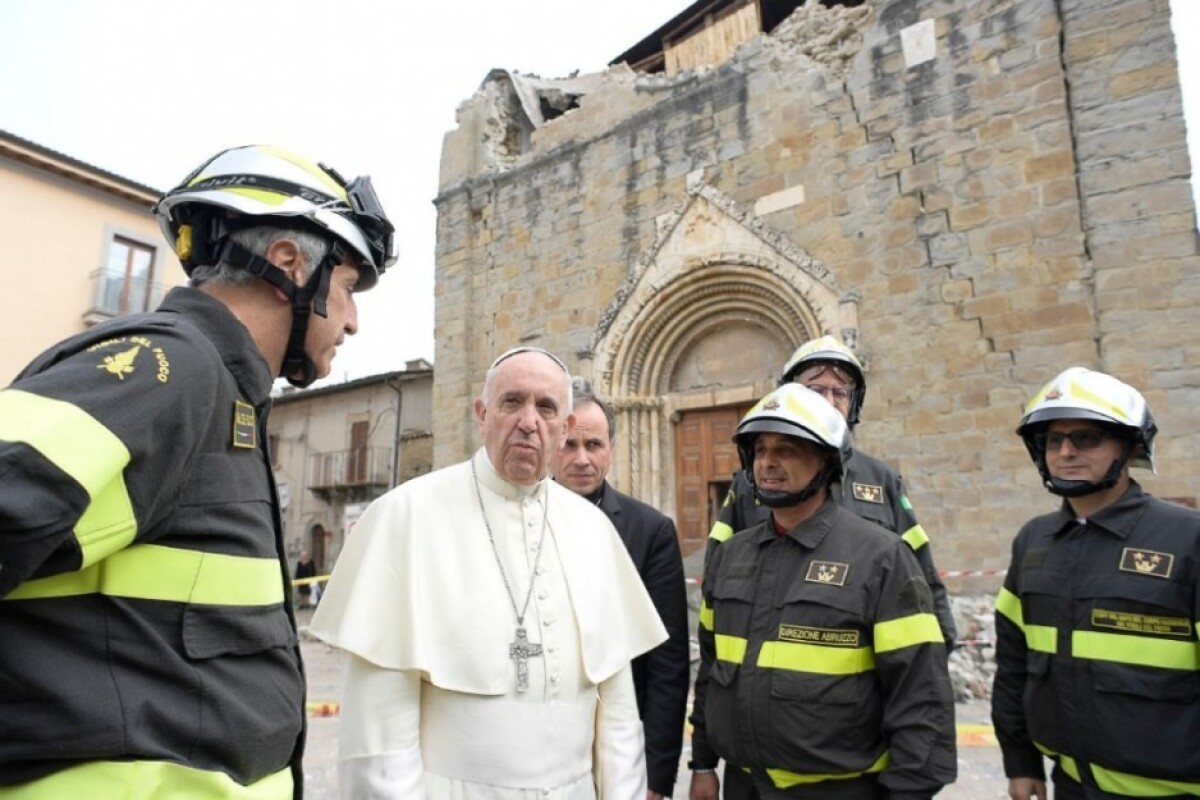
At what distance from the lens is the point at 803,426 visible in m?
2.66

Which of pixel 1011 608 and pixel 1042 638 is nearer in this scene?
pixel 1042 638

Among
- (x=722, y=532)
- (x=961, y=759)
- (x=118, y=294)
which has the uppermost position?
(x=118, y=294)

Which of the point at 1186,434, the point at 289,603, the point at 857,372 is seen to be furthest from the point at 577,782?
the point at 1186,434

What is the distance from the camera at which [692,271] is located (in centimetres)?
932

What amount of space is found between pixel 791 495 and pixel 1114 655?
117 cm

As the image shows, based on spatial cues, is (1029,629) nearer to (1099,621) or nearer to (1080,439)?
(1099,621)

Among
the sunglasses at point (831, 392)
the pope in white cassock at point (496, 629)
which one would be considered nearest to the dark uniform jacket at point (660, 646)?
the pope in white cassock at point (496, 629)

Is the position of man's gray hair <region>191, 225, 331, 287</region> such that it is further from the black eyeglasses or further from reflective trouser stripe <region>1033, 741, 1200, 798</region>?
reflective trouser stripe <region>1033, 741, 1200, 798</region>

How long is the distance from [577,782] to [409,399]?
770 inches

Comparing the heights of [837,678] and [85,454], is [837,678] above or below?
below

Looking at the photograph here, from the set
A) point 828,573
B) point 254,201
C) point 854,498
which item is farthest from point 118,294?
point 828,573

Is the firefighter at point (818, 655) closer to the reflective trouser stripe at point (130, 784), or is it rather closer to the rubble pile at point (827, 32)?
the reflective trouser stripe at point (130, 784)

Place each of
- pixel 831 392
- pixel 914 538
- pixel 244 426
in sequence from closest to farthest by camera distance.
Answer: pixel 244 426, pixel 914 538, pixel 831 392

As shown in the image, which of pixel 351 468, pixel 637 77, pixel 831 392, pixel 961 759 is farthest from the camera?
pixel 351 468
